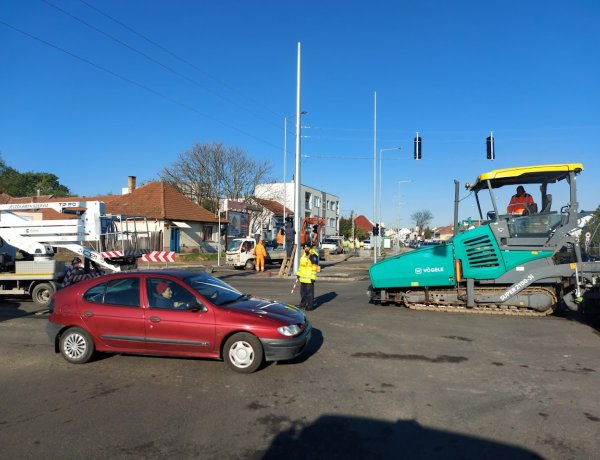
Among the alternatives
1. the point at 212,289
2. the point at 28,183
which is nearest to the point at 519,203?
the point at 212,289

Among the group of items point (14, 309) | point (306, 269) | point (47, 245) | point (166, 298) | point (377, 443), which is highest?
point (47, 245)

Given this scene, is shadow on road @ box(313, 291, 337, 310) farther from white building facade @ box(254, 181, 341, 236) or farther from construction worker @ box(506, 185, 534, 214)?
white building facade @ box(254, 181, 341, 236)

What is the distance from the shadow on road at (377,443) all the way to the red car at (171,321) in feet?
5.24

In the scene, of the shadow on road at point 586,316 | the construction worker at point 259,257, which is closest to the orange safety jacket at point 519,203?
the shadow on road at point 586,316

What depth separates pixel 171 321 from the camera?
6219 millimetres

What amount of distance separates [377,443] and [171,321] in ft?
10.8

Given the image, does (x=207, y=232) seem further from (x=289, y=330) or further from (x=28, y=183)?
(x=28, y=183)

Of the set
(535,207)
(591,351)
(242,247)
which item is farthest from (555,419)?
(242,247)

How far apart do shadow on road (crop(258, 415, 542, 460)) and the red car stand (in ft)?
5.24

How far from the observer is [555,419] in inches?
181

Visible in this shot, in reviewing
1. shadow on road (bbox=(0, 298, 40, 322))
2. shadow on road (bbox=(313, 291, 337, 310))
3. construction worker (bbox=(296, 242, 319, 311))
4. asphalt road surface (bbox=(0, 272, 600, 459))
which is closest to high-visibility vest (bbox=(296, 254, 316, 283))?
construction worker (bbox=(296, 242, 319, 311))

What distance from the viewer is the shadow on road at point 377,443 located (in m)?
3.89

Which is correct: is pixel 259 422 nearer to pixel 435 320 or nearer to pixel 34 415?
pixel 34 415

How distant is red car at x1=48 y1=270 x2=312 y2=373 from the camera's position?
19.9 feet
